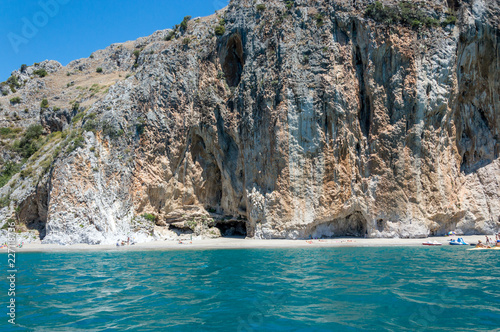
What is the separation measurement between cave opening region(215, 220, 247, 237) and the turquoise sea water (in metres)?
21.7

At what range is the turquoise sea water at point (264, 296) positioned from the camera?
27.6 feet

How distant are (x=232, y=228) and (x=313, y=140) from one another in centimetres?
1510

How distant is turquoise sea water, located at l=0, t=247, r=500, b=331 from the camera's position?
8.41 m

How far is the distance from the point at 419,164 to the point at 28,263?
3274 centimetres

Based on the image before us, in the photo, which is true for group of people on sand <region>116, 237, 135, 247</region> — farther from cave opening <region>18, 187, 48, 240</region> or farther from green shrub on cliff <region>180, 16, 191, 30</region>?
green shrub on cliff <region>180, 16, 191, 30</region>

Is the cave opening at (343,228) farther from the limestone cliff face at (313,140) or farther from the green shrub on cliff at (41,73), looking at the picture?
the green shrub on cliff at (41,73)

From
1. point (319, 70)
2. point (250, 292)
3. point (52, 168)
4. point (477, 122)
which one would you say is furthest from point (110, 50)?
point (250, 292)

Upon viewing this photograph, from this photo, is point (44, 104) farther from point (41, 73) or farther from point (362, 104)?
point (362, 104)

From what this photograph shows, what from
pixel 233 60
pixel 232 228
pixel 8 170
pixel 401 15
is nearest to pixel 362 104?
pixel 401 15

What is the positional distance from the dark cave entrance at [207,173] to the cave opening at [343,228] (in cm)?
1252

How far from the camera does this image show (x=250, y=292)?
1177cm

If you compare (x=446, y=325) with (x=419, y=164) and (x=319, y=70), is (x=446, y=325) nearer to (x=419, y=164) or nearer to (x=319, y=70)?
(x=419, y=164)

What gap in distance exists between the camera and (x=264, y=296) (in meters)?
11.1

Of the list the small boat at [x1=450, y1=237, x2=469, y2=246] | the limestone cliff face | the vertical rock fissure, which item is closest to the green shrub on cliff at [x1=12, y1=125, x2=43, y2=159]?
the limestone cliff face
